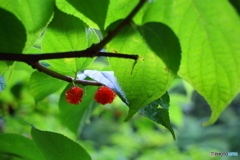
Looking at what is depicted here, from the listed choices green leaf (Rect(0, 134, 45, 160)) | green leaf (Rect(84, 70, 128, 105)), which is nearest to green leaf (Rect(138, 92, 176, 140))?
green leaf (Rect(84, 70, 128, 105))

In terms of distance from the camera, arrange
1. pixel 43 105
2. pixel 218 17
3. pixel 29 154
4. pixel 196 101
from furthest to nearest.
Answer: pixel 196 101 < pixel 43 105 < pixel 29 154 < pixel 218 17

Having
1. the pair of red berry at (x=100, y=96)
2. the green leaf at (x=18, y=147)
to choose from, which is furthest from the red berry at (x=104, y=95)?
the green leaf at (x=18, y=147)

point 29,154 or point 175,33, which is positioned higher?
point 175,33

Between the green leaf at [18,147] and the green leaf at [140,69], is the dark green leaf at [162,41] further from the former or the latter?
the green leaf at [18,147]

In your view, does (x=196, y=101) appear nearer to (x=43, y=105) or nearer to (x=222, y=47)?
(x=43, y=105)

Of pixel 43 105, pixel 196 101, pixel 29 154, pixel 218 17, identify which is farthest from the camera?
pixel 196 101

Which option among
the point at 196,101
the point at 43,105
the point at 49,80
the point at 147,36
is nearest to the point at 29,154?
the point at 49,80
